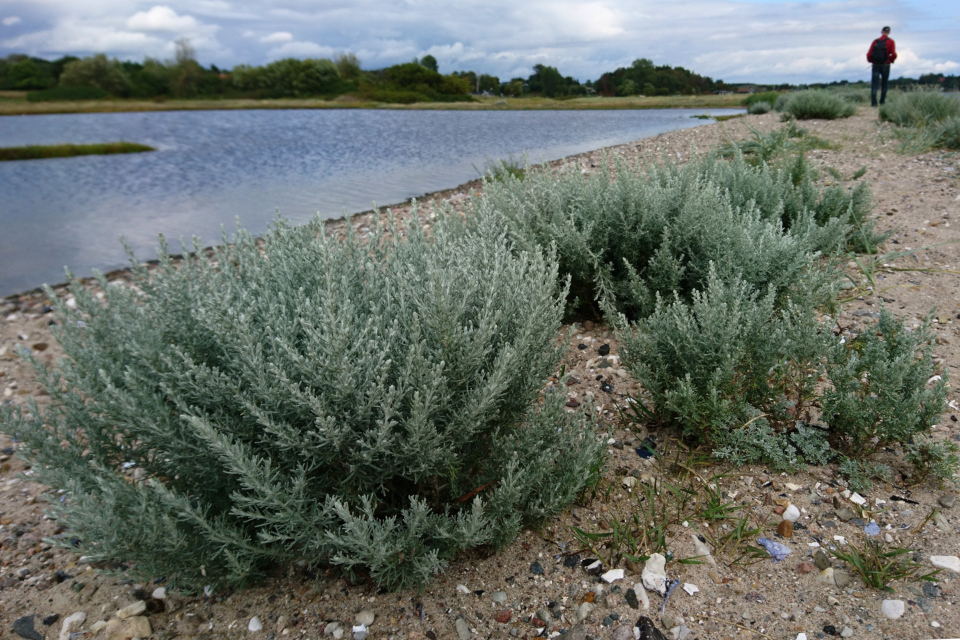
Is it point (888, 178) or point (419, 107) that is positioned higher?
point (419, 107)

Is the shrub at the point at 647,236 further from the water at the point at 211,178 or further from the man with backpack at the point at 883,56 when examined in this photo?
the man with backpack at the point at 883,56

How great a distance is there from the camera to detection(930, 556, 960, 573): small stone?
224 centimetres

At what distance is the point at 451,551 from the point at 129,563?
4.98 ft

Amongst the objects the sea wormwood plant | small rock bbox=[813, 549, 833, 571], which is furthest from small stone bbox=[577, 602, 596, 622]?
small rock bbox=[813, 549, 833, 571]

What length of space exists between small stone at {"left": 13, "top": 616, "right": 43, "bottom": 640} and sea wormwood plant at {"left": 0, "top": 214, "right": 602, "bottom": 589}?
624 mm

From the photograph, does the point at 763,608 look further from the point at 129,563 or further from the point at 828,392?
the point at 129,563

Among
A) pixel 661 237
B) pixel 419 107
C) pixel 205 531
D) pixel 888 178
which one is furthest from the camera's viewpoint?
pixel 419 107

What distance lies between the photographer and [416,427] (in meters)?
1.91

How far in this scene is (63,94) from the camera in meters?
29.6

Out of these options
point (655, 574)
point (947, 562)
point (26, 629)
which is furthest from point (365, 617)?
point (947, 562)

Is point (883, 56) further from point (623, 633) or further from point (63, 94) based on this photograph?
point (63, 94)

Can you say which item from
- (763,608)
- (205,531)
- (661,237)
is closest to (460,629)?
(205,531)

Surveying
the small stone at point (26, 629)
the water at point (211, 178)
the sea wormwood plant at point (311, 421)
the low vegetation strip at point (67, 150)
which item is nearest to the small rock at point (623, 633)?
the sea wormwood plant at point (311, 421)

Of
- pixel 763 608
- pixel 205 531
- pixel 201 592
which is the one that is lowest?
pixel 201 592
